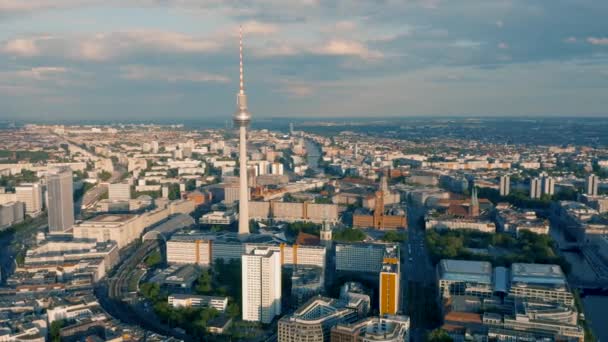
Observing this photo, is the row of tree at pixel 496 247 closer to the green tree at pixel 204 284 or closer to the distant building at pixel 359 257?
the distant building at pixel 359 257

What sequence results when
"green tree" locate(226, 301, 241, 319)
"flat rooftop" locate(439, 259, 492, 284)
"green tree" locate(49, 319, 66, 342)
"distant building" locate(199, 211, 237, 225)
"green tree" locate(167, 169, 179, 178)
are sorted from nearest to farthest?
1. "green tree" locate(49, 319, 66, 342)
2. "green tree" locate(226, 301, 241, 319)
3. "flat rooftop" locate(439, 259, 492, 284)
4. "distant building" locate(199, 211, 237, 225)
5. "green tree" locate(167, 169, 179, 178)

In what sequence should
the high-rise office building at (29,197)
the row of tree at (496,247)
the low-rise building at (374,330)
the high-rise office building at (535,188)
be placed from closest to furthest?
the low-rise building at (374,330), the row of tree at (496,247), the high-rise office building at (29,197), the high-rise office building at (535,188)

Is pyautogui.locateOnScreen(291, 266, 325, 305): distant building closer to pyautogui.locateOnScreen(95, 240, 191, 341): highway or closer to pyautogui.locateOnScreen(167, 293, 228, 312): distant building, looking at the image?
pyautogui.locateOnScreen(167, 293, 228, 312): distant building

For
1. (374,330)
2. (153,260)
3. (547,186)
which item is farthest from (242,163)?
(547,186)

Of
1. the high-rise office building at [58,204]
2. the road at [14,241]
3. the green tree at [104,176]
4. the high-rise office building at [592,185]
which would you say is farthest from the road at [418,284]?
the green tree at [104,176]

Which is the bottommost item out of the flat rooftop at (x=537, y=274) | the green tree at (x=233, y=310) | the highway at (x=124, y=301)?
the highway at (x=124, y=301)

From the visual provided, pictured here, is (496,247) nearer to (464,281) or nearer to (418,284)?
(418,284)

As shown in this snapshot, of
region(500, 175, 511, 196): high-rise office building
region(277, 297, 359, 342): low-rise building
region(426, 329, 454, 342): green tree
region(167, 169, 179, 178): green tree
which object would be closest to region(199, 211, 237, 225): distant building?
region(277, 297, 359, 342): low-rise building
